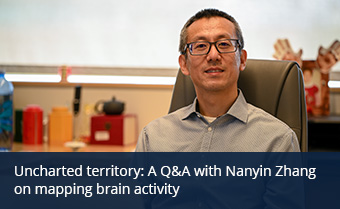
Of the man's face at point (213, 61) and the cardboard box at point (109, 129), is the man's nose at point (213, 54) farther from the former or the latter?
the cardboard box at point (109, 129)

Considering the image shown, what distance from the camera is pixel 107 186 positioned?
1.66 m

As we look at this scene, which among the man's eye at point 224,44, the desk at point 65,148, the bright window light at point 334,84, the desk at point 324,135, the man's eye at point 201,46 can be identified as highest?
the man's eye at point 224,44

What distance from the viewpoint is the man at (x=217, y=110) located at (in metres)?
1.45

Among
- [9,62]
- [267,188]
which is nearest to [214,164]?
[267,188]

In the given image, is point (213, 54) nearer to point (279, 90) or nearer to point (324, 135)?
point (279, 90)

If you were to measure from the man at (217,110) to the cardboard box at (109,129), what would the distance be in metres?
1.15

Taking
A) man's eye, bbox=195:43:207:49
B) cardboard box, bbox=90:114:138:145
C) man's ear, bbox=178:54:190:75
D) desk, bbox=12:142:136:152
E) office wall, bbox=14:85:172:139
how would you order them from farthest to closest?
1. office wall, bbox=14:85:172:139
2. cardboard box, bbox=90:114:138:145
3. desk, bbox=12:142:136:152
4. man's ear, bbox=178:54:190:75
5. man's eye, bbox=195:43:207:49

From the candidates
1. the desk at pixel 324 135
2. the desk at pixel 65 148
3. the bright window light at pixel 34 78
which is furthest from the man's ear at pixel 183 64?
the bright window light at pixel 34 78

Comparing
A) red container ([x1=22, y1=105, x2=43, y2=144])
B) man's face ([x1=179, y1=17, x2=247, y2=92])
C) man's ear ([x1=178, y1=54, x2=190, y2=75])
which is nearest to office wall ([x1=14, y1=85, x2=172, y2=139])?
red container ([x1=22, y1=105, x2=43, y2=144])

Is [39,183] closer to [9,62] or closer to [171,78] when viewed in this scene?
[171,78]

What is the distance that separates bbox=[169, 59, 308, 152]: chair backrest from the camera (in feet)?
5.08

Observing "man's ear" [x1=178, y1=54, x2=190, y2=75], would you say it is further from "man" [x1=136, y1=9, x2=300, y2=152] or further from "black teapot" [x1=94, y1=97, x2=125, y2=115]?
"black teapot" [x1=94, y1=97, x2=125, y2=115]

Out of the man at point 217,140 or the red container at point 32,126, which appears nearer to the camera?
the man at point 217,140

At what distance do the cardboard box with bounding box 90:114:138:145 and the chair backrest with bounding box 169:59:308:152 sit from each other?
4.15ft
